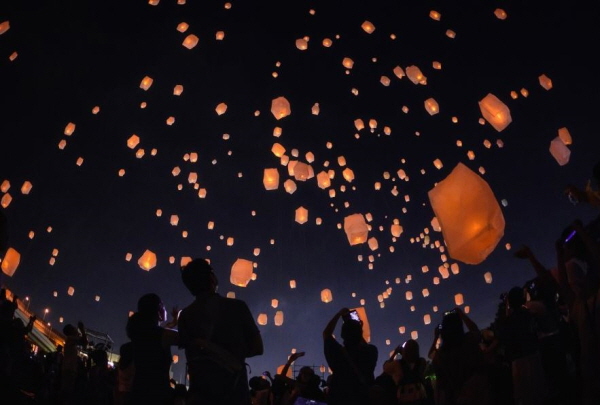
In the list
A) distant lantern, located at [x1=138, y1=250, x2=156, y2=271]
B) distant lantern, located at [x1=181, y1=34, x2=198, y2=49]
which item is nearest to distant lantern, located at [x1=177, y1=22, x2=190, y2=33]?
distant lantern, located at [x1=181, y1=34, x2=198, y2=49]

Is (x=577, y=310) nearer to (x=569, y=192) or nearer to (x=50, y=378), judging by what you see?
(x=569, y=192)

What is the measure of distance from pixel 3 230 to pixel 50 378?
6.30m

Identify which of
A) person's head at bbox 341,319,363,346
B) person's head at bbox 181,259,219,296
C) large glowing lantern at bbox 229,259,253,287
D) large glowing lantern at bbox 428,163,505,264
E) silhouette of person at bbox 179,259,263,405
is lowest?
silhouette of person at bbox 179,259,263,405

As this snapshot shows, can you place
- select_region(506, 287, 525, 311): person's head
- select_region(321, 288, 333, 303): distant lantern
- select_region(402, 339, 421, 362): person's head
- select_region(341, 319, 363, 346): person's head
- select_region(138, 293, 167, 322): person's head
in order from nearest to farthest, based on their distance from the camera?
select_region(138, 293, 167, 322): person's head → select_region(341, 319, 363, 346): person's head → select_region(506, 287, 525, 311): person's head → select_region(402, 339, 421, 362): person's head → select_region(321, 288, 333, 303): distant lantern

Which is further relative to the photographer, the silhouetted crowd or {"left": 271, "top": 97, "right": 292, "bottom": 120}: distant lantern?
{"left": 271, "top": 97, "right": 292, "bottom": 120}: distant lantern

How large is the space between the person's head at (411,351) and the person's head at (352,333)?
734mm

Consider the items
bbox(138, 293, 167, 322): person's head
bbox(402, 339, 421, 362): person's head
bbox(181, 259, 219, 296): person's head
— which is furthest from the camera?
bbox(402, 339, 421, 362): person's head

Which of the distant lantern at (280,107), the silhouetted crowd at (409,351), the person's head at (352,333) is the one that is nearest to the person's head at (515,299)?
the silhouetted crowd at (409,351)

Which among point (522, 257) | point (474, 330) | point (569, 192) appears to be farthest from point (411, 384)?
point (569, 192)

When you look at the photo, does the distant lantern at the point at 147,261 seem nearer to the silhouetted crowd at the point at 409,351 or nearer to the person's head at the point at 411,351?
the silhouetted crowd at the point at 409,351

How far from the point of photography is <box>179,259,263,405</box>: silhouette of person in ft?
7.92

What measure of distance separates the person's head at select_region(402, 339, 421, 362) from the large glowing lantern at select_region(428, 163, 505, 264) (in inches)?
33.8

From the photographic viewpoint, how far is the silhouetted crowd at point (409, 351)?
8.03ft

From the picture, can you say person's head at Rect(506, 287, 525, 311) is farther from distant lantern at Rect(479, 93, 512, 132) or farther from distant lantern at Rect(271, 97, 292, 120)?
distant lantern at Rect(271, 97, 292, 120)
